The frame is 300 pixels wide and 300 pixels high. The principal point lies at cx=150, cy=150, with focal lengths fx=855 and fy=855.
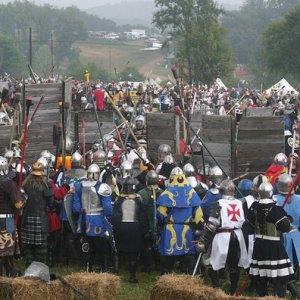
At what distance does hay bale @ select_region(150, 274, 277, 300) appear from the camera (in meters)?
8.63

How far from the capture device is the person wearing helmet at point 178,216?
11.0 meters

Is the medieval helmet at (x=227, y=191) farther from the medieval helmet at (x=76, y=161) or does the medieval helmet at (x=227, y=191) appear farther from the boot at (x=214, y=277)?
the medieval helmet at (x=76, y=161)

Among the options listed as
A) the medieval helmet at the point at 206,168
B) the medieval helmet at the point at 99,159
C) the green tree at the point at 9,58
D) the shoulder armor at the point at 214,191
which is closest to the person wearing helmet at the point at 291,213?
the shoulder armor at the point at 214,191

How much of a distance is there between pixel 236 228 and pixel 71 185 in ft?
9.44

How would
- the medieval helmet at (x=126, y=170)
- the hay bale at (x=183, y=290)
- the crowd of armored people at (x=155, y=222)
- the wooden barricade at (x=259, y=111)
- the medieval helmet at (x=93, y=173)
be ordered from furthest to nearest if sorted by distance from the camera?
the wooden barricade at (x=259, y=111) < the medieval helmet at (x=126, y=170) < the medieval helmet at (x=93, y=173) < the crowd of armored people at (x=155, y=222) < the hay bale at (x=183, y=290)

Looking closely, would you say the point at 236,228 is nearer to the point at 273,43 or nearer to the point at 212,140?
the point at 212,140

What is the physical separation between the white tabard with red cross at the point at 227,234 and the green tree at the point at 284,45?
59665 mm

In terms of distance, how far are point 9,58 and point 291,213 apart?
10124 centimetres

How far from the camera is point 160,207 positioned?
11.2 m

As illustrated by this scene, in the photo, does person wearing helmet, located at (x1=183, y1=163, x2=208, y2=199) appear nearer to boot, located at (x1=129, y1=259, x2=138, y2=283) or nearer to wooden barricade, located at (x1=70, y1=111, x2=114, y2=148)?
boot, located at (x1=129, y1=259, x2=138, y2=283)

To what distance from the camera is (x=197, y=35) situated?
6481cm

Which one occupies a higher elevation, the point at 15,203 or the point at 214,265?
the point at 15,203

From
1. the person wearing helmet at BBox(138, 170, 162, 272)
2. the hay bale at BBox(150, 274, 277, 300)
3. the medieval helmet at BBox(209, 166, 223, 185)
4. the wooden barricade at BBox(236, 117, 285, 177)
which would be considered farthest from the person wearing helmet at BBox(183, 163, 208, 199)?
the hay bale at BBox(150, 274, 277, 300)

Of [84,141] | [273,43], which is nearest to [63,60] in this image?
[273,43]
